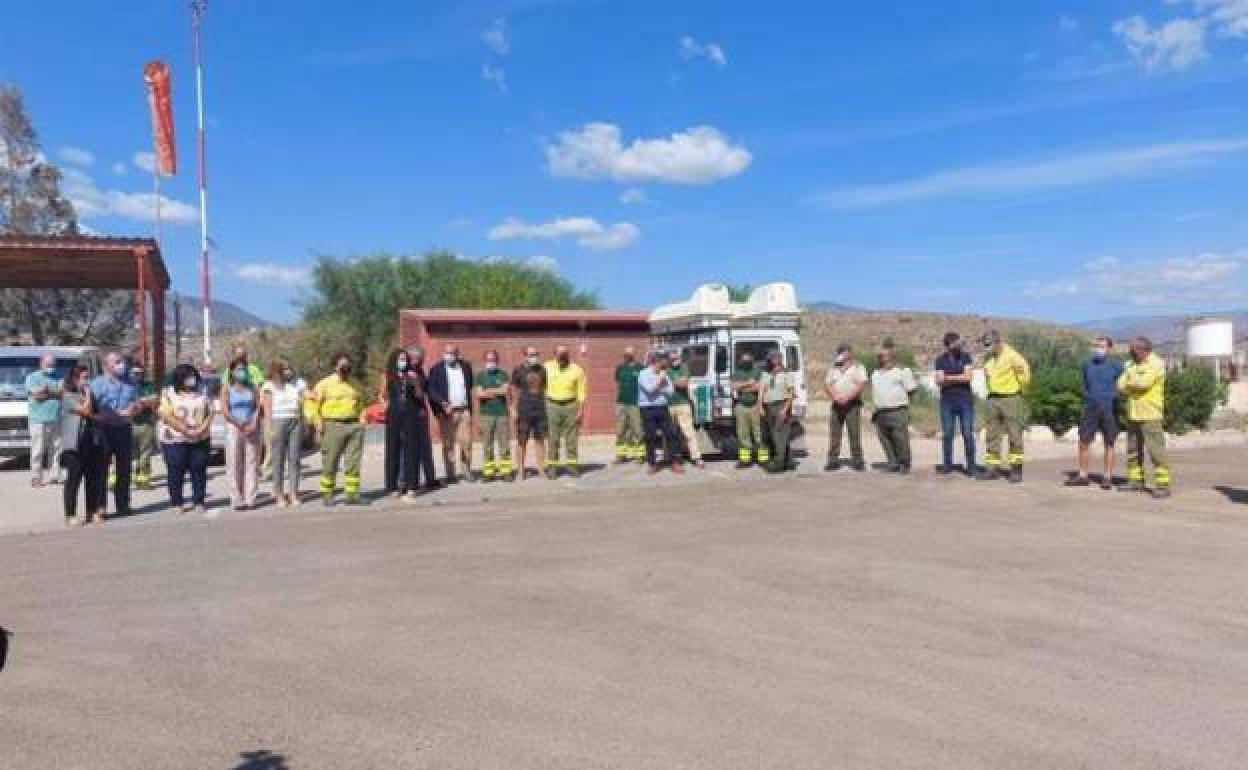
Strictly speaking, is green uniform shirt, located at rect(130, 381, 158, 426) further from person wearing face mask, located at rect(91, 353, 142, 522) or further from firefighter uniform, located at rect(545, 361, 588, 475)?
firefighter uniform, located at rect(545, 361, 588, 475)

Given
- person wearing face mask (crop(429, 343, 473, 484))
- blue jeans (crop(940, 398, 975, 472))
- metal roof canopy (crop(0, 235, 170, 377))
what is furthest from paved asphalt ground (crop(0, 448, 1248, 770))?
metal roof canopy (crop(0, 235, 170, 377))

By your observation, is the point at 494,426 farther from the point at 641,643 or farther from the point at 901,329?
the point at 901,329

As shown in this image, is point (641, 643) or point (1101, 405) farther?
point (1101, 405)

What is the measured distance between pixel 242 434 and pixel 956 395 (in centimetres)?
910

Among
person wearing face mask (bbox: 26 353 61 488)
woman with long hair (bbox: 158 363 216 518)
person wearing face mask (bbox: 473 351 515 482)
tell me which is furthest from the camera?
person wearing face mask (bbox: 26 353 61 488)

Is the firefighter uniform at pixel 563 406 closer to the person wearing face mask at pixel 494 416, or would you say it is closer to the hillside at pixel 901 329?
the person wearing face mask at pixel 494 416

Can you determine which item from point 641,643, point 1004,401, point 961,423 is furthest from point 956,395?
point 641,643

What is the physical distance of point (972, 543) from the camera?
29.4 feet

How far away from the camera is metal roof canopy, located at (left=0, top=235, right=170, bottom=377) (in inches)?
778

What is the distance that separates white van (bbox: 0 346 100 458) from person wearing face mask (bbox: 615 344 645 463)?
9.11 m

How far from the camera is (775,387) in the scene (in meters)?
14.5

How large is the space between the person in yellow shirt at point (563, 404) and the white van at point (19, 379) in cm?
849

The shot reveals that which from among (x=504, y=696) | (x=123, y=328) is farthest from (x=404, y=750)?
(x=123, y=328)

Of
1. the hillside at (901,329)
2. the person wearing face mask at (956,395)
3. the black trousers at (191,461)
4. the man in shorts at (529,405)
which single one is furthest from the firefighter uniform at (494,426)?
the hillside at (901,329)
